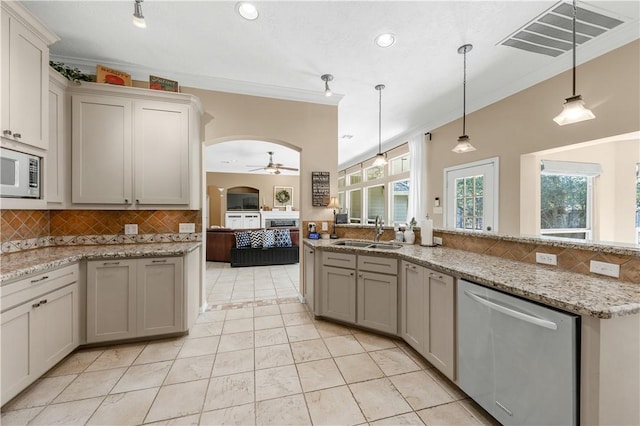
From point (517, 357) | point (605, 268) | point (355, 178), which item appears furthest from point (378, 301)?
point (355, 178)

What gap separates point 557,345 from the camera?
1184 millimetres

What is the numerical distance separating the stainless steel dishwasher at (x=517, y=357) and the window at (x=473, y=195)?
2437mm

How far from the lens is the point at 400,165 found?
6.09 m

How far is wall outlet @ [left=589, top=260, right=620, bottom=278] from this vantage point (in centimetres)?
149

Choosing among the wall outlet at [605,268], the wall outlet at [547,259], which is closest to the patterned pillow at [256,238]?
the wall outlet at [547,259]

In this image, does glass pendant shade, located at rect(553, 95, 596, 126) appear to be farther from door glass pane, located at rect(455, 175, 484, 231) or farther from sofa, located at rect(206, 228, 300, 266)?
sofa, located at rect(206, 228, 300, 266)

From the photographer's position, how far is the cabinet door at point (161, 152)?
8.69 ft

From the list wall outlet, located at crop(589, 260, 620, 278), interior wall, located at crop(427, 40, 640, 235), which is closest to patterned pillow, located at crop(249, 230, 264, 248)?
interior wall, located at crop(427, 40, 640, 235)

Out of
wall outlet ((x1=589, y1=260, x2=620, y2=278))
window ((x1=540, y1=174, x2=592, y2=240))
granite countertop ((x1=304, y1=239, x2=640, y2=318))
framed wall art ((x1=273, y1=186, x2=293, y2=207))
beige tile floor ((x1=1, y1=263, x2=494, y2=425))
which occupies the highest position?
framed wall art ((x1=273, y1=186, x2=293, y2=207))

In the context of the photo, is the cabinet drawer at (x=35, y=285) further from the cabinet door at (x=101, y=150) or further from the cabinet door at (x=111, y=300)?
the cabinet door at (x=101, y=150)

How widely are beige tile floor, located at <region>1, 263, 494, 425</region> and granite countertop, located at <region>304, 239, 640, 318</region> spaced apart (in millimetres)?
906

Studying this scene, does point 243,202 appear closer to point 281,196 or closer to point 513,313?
point 281,196

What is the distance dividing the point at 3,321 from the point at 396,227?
3.36m

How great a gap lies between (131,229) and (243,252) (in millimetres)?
2986
